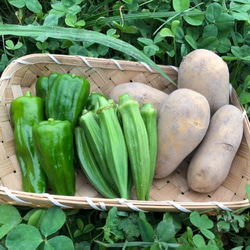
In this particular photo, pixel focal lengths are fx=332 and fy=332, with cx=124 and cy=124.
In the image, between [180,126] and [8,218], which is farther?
[180,126]

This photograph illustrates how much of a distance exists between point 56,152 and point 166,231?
1.95ft

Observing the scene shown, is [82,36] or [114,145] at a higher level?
[82,36]

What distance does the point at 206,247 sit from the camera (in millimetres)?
1262

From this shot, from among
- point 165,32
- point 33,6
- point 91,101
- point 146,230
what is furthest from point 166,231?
point 33,6

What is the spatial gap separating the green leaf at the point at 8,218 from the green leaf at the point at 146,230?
51cm

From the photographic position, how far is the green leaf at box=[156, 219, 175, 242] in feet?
4.26

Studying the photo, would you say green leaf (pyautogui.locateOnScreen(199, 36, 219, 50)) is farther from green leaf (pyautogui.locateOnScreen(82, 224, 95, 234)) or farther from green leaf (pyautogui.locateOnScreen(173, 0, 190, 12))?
green leaf (pyautogui.locateOnScreen(82, 224, 95, 234))

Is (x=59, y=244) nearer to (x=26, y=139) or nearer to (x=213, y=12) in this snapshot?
(x=26, y=139)

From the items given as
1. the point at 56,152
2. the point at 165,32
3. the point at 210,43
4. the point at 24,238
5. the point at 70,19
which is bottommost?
the point at 24,238

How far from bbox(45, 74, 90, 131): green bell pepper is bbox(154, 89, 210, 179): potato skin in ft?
1.38

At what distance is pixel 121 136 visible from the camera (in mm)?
1577

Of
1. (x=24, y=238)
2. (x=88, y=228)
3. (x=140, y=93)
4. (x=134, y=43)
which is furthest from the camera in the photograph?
(x=134, y=43)

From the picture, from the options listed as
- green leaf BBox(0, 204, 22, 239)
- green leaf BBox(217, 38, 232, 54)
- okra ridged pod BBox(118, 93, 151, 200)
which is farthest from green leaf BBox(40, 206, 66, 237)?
green leaf BBox(217, 38, 232, 54)

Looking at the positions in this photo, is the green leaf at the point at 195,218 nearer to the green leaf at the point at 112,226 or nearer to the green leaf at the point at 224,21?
the green leaf at the point at 112,226
